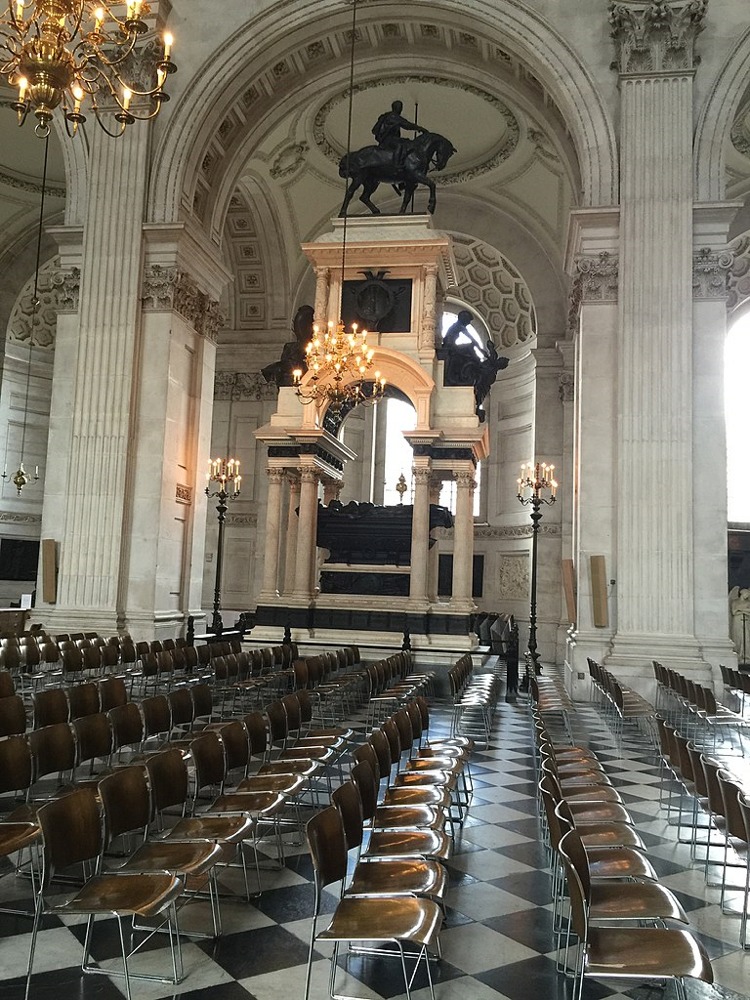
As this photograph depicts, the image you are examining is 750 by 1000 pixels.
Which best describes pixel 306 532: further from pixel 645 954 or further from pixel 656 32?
pixel 645 954

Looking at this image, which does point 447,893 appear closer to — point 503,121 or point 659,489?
point 659,489

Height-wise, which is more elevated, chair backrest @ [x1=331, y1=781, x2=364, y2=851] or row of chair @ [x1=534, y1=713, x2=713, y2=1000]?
chair backrest @ [x1=331, y1=781, x2=364, y2=851]

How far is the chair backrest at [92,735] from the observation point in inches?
232

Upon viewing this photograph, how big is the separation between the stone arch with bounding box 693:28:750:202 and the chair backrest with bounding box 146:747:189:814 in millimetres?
12449

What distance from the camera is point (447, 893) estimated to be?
4.93 metres

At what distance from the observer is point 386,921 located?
352cm

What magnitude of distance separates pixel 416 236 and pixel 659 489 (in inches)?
310

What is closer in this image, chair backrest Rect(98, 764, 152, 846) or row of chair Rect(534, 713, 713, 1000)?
row of chair Rect(534, 713, 713, 1000)

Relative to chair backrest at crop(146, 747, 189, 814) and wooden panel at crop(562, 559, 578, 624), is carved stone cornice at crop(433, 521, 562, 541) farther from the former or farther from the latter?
chair backrest at crop(146, 747, 189, 814)

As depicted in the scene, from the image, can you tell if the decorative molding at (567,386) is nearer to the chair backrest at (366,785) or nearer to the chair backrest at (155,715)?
the chair backrest at (155,715)

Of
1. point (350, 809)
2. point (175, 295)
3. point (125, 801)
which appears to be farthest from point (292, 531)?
point (350, 809)

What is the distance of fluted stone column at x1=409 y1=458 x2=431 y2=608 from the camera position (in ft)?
54.0

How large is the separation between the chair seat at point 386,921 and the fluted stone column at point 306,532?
43.2 feet

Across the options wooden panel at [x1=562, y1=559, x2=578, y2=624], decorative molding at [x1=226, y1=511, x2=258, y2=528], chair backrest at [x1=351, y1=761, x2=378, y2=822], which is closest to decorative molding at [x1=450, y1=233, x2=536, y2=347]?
decorative molding at [x1=226, y1=511, x2=258, y2=528]
